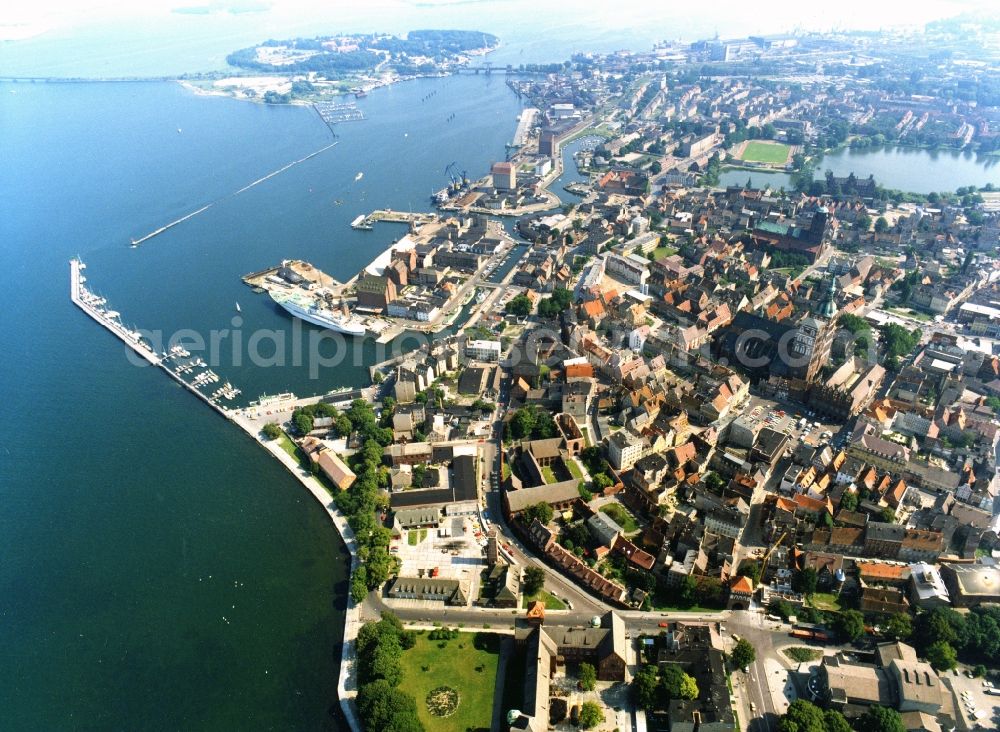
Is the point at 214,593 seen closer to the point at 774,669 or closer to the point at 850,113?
the point at 774,669

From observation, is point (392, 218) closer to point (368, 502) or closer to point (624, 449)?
point (368, 502)

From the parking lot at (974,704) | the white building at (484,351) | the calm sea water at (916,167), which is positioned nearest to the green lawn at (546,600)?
A: the parking lot at (974,704)

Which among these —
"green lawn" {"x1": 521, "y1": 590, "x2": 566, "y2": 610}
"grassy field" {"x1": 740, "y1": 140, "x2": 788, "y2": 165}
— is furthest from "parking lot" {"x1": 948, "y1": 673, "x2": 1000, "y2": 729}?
"grassy field" {"x1": 740, "y1": 140, "x2": 788, "y2": 165}

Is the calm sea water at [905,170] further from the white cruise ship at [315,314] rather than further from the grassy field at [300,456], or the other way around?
the grassy field at [300,456]

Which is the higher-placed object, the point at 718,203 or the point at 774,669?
the point at 718,203

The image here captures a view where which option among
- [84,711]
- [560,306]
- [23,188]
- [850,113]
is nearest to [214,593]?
[84,711]

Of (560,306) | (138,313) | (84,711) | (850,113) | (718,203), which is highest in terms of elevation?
(850,113)
